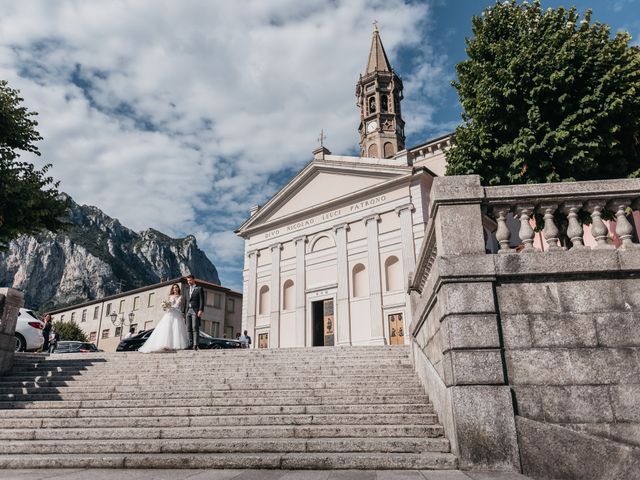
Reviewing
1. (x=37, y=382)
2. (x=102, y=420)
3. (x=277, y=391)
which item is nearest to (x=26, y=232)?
(x=37, y=382)

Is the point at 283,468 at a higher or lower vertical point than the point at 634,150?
lower

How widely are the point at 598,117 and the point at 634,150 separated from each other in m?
2.08

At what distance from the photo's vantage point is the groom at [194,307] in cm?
1250

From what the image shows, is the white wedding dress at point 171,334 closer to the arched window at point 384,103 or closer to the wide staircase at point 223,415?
the wide staircase at point 223,415

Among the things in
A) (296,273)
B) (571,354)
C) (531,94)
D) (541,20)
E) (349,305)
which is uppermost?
(541,20)

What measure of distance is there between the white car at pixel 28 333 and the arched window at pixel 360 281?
16.8 m

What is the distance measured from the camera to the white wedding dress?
12.0 metres

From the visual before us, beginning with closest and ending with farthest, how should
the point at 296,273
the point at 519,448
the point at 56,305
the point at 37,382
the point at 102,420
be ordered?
the point at 519,448, the point at 102,420, the point at 37,382, the point at 296,273, the point at 56,305

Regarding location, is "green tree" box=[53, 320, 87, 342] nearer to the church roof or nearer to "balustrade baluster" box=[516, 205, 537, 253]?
the church roof

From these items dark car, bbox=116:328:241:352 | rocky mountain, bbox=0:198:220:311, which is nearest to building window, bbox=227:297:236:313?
dark car, bbox=116:328:241:352

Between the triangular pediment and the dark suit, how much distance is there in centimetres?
1619

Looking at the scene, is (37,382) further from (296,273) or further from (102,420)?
(296,273)

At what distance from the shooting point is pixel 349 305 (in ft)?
83.9

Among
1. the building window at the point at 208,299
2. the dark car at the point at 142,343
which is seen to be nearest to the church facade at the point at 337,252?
the dark car at the point at 142,343
